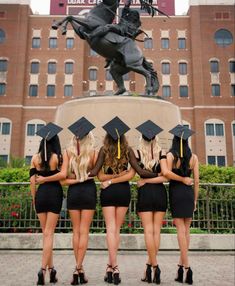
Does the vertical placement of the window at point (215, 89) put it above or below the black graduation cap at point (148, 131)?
above

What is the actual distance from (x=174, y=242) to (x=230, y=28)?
4393 centimetres

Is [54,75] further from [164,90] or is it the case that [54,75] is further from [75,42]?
[164,90]

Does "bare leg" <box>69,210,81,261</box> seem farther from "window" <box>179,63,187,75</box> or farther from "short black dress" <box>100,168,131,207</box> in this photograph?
"window" <box>179,63,187,75</box>

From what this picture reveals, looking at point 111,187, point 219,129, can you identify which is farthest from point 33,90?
point 111,187

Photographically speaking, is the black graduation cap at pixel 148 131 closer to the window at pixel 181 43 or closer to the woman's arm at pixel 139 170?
the woman's arm at pixel 139 170

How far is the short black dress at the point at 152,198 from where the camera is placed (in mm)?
4641

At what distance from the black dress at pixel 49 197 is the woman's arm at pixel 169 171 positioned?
1.35 m

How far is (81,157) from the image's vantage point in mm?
4652

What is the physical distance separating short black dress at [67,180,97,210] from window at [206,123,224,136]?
3977 centimetres

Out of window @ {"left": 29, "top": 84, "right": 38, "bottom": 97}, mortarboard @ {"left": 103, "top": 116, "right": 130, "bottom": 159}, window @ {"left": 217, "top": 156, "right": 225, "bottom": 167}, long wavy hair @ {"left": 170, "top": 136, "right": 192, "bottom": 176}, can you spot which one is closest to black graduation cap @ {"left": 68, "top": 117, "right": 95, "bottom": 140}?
mortarboard @ {"left": 103, "top": 116, "right": 130, "bottom": 159}

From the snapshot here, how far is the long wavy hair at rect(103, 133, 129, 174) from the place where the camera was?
473 centimetres

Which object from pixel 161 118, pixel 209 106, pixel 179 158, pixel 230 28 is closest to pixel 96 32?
pixel 161 118

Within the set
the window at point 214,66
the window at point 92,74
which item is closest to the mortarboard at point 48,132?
the window at point 92,74

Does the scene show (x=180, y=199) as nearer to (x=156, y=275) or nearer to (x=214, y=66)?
(x=156, y=275)
